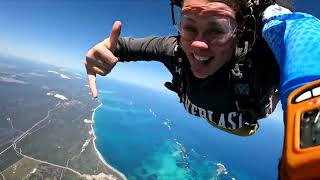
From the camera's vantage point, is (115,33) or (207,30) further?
(115,33)

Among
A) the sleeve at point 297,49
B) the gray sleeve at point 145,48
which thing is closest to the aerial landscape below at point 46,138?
the gray sleeve at point 145,48

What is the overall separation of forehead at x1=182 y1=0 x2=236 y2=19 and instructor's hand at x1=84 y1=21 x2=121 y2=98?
20.3 inches

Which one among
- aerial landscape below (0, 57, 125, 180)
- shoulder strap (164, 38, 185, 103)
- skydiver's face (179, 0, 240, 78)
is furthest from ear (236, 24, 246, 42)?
aerial landscape below (0, 57, 125, 180)

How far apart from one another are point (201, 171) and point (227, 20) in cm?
4596

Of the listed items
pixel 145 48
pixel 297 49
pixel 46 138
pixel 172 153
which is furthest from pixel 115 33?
pixel 46 138

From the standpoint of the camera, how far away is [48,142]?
51375 mm

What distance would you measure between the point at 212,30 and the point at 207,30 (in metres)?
0.04

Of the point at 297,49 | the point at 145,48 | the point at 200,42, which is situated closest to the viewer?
the point at 297,49

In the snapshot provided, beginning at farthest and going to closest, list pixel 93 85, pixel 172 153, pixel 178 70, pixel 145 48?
1. pixel 172 153
2. pixel 145 48
3. pixel 178 70
4. pixel 93 85

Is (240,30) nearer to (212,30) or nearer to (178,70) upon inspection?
(212,30)

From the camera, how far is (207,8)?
5.44 ft

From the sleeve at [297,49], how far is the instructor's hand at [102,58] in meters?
1.08

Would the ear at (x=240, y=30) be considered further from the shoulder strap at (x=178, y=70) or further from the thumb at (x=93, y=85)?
the thumb at (x=93, y=85)

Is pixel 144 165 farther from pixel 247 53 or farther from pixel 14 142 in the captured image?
pixel 247 53
